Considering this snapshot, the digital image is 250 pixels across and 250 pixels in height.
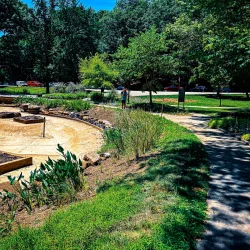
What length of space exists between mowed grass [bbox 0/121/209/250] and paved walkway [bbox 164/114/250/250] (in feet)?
0.57

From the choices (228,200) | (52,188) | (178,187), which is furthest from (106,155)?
(228,200)

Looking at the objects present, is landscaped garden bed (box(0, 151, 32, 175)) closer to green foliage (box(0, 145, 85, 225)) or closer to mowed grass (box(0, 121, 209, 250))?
green foliage (box(0, 145, 85, 225))

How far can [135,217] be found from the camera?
413 centimetres

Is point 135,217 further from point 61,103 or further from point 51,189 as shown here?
point 61,103

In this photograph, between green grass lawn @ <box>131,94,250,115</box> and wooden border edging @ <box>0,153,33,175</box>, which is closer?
wooden border edging @ <box>0,153,33,175</box>

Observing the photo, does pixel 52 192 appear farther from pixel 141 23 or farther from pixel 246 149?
pixel 141 23

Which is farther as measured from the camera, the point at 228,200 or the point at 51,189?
the point at 51,189

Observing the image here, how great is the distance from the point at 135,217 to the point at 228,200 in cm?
180

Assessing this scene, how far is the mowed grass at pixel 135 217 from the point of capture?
3.53 m

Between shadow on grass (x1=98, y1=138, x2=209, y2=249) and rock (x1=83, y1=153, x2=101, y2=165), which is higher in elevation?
shadow on grass (x1=98, y1=138, x2=209, y2=249)

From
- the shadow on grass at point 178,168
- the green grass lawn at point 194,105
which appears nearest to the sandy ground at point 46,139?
the shadow on grass at point 178,168

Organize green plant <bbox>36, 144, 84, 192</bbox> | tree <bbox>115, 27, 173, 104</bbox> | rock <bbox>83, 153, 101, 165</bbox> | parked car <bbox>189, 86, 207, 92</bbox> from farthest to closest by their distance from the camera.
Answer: parked car <bbox>189, 86, 207, 92</bbox>
tree <bbox>115, 27, 173, 104</bbox>
rock <bbox>83, 153, 101, 165</bbox>
green plant <bbox>36, 144, 84, 192</bbox>

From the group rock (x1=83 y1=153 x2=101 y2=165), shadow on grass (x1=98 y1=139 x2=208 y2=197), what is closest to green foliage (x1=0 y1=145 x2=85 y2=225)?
shadow on grass (x1=98 y1=139 x2=208 y2=197)

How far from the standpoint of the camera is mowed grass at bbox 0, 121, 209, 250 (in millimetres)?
3529
